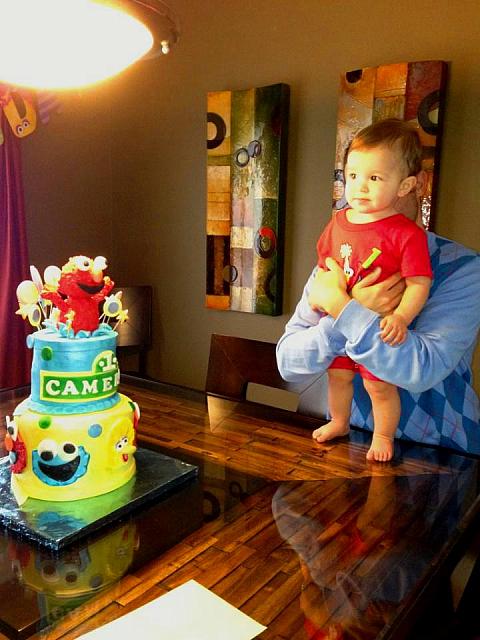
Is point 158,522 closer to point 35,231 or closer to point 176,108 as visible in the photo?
point 35,231

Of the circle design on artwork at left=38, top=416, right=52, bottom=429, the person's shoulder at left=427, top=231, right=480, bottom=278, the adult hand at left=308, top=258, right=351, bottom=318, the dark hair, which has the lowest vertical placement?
the circle design on artwork at left=38, top=416, right=52, bottom=429

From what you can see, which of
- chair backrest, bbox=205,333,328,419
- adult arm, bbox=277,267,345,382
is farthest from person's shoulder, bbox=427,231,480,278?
chair backrest, bbox=205,333,328,419

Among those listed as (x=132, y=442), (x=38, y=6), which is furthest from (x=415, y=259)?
(x=38, y=6)

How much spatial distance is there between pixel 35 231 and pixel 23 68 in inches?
76.7

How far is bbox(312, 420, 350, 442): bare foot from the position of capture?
4.14 ft

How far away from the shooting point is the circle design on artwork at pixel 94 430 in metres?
0.97

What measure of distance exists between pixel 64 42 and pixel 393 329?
27.7 inches

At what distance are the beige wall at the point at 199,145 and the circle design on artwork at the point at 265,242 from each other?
88mm

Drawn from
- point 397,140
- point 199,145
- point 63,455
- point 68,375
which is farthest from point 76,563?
point 199,145

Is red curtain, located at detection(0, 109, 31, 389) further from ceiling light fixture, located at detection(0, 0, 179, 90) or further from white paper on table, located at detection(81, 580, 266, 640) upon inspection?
white paper on table, located at detection(81, 580, 266, 640)

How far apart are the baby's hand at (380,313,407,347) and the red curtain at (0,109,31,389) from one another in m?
1.98

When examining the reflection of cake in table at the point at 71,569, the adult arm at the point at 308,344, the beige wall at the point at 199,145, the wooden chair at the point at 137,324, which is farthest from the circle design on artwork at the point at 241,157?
the reflection of cake in table at the point at 71,569

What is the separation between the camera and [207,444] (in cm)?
126

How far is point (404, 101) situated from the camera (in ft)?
7.25
